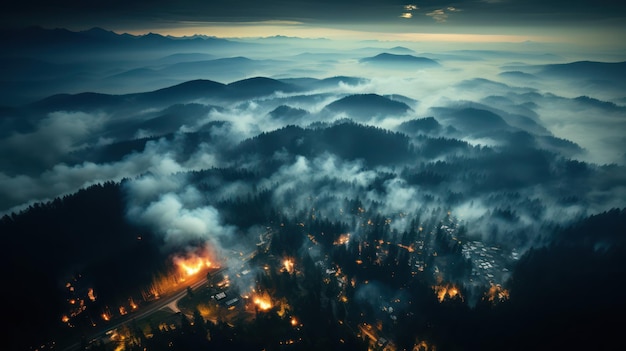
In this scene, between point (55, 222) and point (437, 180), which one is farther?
point (437, 180)

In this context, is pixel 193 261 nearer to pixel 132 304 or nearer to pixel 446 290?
pixel 132 304

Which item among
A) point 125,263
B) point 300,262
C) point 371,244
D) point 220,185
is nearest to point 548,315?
point 371,244

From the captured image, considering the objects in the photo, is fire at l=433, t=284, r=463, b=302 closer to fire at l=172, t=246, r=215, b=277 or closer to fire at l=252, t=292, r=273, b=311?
fire at l=252, t=292, r=273, b=311

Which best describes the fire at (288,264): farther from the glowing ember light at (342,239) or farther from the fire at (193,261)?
the fire at (193,261)

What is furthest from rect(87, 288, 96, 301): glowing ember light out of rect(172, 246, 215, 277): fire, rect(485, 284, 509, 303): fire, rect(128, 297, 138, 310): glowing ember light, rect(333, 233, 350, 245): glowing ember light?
rect(485, 284, 509, 303): fire

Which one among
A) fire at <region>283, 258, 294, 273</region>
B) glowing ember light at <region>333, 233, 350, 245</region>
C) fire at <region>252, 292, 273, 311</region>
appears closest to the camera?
fire at <region>252, 292, 273, 311</region>

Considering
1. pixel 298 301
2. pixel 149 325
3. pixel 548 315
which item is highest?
pixel 548 315

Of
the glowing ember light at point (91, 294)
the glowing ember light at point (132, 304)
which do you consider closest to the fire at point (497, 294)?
the glowing ember light at point (132, 304)

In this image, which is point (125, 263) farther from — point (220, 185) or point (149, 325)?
point (220, 185)
